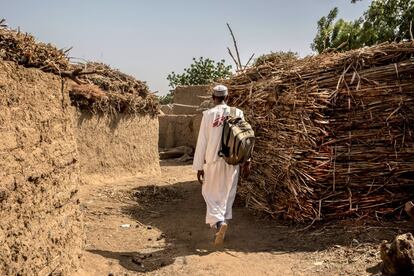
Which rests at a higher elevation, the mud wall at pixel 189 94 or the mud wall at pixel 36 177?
the mud wall at pixel 189 94

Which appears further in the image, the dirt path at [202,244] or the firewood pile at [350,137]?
the firewood pile at [350,137]

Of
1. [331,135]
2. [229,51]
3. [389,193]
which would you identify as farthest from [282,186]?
[229,51]

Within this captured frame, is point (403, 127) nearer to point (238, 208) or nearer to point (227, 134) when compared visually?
point (227, 134)

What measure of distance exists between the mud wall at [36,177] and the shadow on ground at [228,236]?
0.99 m

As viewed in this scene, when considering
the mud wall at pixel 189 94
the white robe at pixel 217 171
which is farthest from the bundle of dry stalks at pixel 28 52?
the mud wall at pixel 189 94

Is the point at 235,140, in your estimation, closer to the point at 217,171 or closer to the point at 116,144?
the point at 217,171

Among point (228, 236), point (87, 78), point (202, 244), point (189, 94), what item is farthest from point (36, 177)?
point (189, 94)

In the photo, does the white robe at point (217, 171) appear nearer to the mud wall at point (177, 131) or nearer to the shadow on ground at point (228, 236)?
the shadow on ground at point (228, 236)

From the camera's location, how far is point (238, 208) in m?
6.23

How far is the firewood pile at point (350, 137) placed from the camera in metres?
4.69

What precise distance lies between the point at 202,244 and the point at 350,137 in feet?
6.59

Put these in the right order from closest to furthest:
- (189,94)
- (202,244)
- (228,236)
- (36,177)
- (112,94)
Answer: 1. (36,177)
2. (202,244)
3. (228,236)
4. (112,94)
5. (189,94)

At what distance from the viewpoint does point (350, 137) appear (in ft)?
15.7

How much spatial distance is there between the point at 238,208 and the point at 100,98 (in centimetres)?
297
